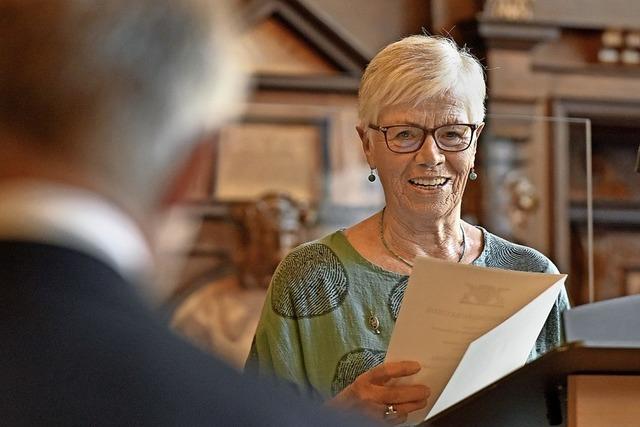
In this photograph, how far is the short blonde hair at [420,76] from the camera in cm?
226

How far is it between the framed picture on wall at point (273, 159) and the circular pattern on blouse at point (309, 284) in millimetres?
3614

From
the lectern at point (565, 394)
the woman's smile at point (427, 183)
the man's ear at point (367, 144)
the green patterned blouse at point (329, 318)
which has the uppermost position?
the man's ear at point (367, 144)

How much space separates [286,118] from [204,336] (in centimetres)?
112

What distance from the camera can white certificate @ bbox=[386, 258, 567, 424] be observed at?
1887 mm

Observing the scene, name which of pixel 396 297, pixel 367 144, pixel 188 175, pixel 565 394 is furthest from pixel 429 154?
pixel 188 175

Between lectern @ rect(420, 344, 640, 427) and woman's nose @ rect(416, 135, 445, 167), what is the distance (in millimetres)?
677

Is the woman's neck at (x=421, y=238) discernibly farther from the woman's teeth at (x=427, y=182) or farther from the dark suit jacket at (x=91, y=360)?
the dark suit jacket at (x=91, y=360)

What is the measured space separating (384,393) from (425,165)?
529mm

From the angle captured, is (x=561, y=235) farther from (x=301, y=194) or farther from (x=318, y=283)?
(x=318, y=283)

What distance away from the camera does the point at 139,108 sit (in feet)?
2.80

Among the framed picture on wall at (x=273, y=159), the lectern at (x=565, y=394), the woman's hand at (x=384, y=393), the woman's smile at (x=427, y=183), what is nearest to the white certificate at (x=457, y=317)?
the woman's hand at (x=384, y=393)

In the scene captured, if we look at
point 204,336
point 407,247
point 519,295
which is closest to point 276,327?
point 407,247

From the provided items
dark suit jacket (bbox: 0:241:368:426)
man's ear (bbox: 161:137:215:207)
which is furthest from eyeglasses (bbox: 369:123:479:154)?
dark suit jacket (bbox: 0:241:368:426)

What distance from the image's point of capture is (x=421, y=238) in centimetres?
234
